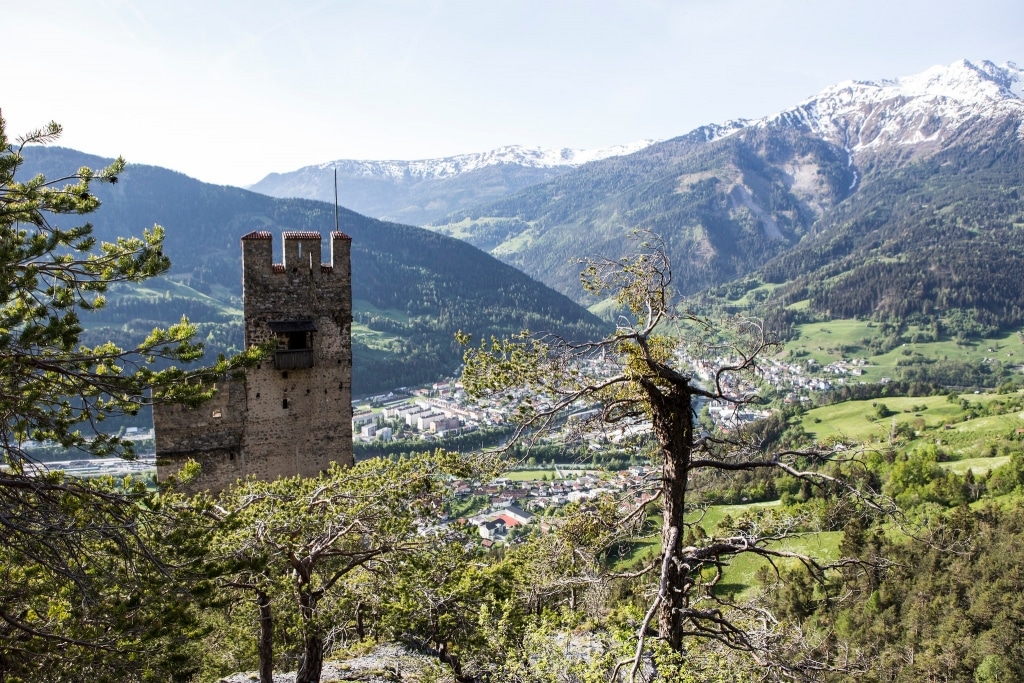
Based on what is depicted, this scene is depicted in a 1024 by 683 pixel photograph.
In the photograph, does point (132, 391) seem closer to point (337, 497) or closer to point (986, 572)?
point (337, 497)

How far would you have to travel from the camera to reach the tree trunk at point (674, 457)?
36.4 ft

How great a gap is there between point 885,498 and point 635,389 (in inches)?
158

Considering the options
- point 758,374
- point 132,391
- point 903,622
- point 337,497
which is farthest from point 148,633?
point 903,622

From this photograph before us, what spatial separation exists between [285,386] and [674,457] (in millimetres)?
16744

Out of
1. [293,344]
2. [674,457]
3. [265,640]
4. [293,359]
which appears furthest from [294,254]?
[674,457]

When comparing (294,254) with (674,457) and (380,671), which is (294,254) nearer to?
(380,671)

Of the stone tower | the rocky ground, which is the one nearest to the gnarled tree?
the rocky ground

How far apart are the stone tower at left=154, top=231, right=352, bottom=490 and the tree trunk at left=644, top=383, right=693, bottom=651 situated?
1573 centimetres

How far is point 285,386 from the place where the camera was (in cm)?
2458

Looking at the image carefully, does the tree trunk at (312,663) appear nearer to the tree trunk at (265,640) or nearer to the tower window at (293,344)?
the tree trunk at (265,640)

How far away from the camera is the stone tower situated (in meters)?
23.6

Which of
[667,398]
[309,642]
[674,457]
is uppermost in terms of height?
[667,398]

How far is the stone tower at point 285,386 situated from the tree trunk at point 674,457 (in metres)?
15.7

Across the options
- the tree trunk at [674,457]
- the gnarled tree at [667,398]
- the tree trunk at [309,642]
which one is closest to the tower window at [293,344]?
the tree trunk at [309,642]
